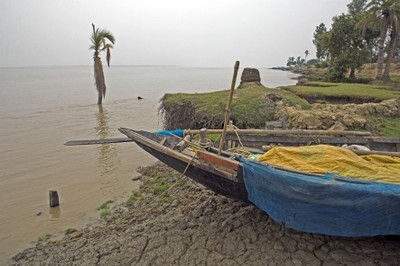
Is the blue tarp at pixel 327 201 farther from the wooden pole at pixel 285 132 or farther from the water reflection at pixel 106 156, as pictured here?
the water reflection at pixel 106 156

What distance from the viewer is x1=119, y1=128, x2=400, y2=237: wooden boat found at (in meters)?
2.73

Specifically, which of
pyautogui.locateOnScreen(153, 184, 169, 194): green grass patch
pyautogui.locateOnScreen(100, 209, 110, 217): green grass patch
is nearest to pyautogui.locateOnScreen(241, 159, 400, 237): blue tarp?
pyautogui.locateOnScreen(153, 184, 169, 194): green grass patch

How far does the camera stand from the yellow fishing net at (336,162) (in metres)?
3.26

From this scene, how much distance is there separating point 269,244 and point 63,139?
11317 mm

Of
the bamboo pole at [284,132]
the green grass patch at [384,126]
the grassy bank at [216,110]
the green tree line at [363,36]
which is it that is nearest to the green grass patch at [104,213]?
the bamboo pole at [284,132]

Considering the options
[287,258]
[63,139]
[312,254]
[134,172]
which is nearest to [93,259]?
[287,258]

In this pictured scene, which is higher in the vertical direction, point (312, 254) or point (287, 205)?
point (287, 205)

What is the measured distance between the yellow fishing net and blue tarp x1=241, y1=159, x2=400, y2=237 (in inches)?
15.6

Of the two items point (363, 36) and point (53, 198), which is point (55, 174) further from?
point (363, 36)

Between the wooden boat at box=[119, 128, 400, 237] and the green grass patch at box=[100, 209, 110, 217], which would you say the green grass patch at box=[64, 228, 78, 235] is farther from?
the wooden boat at box=[119, 128, 400, 237]

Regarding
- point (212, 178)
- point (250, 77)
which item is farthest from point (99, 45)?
point (212, 178)

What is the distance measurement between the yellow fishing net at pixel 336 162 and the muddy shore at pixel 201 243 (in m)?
0.82

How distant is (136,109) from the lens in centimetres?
2127

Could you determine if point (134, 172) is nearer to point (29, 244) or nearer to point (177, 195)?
point (177, 195)
